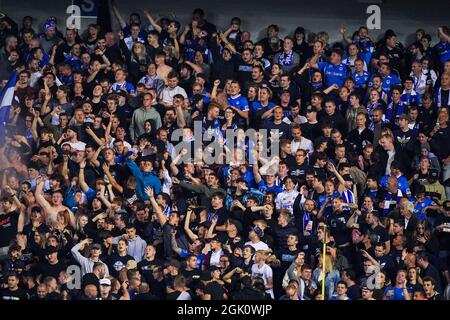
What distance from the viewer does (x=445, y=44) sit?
22391 mm

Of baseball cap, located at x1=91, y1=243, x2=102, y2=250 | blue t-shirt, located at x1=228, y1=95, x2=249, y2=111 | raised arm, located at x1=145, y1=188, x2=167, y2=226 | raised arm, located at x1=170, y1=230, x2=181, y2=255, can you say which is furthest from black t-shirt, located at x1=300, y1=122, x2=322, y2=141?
baseball cap, located at x1=91, y1=243, x2=102, y2=250

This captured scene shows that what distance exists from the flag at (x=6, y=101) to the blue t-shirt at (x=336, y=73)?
4.25 metres

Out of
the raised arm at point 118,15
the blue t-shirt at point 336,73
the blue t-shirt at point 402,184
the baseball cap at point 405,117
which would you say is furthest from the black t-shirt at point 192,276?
the raised arm at point 118,15

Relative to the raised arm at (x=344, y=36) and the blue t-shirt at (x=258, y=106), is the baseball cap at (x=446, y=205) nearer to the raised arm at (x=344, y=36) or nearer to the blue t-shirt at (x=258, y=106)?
the blue t-shirt at (x=258, y=106)

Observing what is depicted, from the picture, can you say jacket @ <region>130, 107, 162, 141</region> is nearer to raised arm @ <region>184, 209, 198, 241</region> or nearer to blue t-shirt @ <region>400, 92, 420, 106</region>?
raised arm @ <region>184, 209, 198, 241</region>

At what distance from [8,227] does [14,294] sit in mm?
1110

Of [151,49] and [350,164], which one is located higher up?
[151,49]

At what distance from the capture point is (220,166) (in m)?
20.3

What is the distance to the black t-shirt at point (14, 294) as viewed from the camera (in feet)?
61.2

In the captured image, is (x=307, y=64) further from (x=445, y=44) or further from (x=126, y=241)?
(x=126, y=241)

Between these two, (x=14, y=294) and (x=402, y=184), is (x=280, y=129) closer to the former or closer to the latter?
(x=402, y=184)

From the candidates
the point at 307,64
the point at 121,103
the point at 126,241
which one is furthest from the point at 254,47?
the point at 126,241

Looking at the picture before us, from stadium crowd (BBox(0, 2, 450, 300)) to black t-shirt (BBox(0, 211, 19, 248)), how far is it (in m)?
0.03
